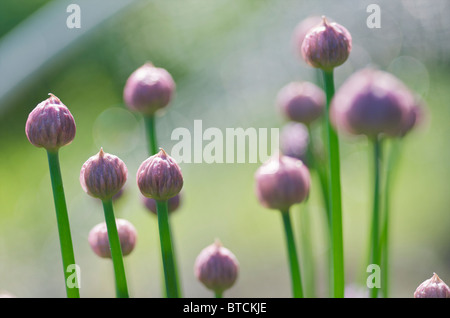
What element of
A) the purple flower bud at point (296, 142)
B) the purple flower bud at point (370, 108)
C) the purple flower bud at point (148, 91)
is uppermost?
the purple flower bud at point (148, 91)

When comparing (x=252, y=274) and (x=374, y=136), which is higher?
(x=374, y=136)

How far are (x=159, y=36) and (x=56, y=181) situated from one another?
1475 millimetres

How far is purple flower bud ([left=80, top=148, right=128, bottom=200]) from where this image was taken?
0.99 ft

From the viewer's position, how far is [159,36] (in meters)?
1.72

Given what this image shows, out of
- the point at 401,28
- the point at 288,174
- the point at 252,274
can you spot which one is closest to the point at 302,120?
the point at 288,174

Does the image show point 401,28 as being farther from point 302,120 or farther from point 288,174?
point 288,174

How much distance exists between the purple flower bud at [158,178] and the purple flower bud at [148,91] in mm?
131

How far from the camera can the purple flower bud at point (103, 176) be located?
301 millimetres

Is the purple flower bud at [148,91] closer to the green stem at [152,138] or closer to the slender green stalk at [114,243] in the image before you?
the green stem at [152,138]

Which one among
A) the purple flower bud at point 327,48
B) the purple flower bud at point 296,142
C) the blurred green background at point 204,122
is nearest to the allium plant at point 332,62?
the purple flower bud at point 327,48

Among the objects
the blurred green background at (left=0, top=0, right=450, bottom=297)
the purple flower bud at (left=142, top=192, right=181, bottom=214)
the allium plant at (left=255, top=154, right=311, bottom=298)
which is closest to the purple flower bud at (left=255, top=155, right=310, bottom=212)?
the allium plant at (left=255, top=154, right=311, bottom=298)

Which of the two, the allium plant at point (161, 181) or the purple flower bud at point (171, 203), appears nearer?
the allium plant at point (161, 181)

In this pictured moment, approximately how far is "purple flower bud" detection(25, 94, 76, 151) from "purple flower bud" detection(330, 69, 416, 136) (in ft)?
0.47

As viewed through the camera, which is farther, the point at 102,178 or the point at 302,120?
the point at 302,120
